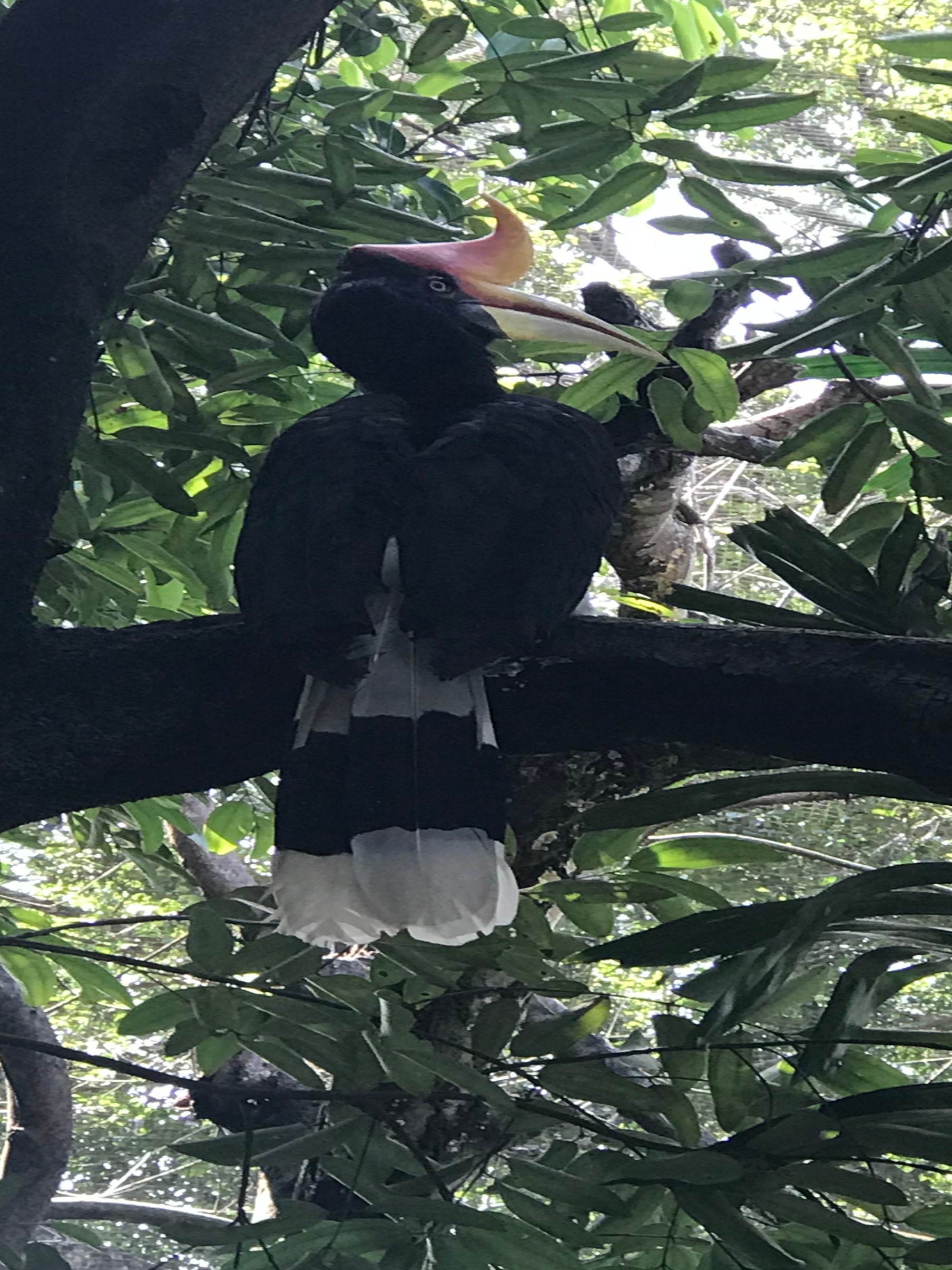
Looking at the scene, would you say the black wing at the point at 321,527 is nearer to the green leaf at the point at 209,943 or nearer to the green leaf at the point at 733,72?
the green leaf at the point at 209,943

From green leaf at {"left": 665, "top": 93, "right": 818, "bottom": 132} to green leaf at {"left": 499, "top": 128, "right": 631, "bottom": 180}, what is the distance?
0.18ft

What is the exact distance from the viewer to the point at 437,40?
63.1 inches

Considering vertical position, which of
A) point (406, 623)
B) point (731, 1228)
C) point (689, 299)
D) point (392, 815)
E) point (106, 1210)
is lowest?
point (106, 1210)

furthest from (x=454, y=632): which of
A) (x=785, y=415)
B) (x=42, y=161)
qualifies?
(x=785, y=415)

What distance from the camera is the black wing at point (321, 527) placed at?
1219mm

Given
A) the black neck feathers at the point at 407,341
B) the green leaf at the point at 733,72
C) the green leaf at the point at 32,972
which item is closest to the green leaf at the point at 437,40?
the black neck feathers at the point at 407,341

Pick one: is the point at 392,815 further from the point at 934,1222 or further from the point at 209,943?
the point at 934,1222

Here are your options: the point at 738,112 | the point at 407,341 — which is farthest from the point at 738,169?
the point at 407,341

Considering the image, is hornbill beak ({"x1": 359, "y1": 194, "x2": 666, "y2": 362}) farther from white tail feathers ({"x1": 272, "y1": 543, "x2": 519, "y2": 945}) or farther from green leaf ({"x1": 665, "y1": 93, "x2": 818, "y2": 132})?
white tail feathers ({"x1": 272, "y1": 543, "x2": 519, "y2": 945})

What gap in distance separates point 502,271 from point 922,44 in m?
0.87

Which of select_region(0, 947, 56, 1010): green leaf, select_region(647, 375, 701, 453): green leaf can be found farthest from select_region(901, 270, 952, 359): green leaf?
select_region(0, 947, 56, 1010): green leaf

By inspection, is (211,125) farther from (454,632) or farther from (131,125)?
(454,632)

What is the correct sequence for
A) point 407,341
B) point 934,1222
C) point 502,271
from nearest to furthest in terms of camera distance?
point 934,1222
point 407,341
point 502,271

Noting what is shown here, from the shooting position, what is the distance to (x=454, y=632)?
48.3 inches
